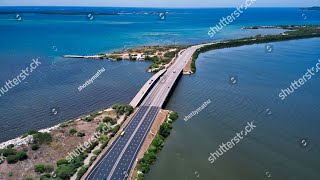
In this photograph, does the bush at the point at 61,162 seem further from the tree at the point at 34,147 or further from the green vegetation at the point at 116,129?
the green vegetation at the point at 116,129

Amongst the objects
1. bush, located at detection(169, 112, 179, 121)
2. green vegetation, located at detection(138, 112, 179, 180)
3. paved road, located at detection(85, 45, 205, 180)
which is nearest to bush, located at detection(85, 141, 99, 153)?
paved road, located at detection(85, 45, 205, 180)

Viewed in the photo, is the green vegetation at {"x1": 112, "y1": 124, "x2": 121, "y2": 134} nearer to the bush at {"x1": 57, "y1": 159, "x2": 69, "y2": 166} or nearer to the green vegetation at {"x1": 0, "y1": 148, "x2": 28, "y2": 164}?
the bush at {"x1": 57, "y1": 159, "x2": 69, "y2": 166}

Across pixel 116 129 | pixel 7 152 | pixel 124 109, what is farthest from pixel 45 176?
pixel 124 109

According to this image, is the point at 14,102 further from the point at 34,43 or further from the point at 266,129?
the point at 34,43

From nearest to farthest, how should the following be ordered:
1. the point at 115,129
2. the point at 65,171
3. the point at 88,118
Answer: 1. the point at 65,171
2. the point at 115,129
3. the point at 88,118

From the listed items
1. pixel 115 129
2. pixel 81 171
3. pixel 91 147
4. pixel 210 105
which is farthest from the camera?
pixel 210 105

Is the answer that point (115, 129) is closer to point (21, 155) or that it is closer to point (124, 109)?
point (124, 109)
